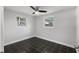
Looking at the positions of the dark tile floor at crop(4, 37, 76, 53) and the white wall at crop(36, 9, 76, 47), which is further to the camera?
the white wall at crop(36, 9, 76, 47)

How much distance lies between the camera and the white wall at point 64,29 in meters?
2.15

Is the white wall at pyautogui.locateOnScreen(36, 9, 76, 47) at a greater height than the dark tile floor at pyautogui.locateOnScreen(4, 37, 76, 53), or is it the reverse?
the white wall at pyautogui.locateOnScreen(36, 9, 76, 47)

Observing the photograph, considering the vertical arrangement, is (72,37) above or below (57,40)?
above

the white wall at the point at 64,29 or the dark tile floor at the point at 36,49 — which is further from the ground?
the white wall at the point at 64,29

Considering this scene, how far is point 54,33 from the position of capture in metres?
2.89

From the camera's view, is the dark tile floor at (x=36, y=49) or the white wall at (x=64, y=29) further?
the white wall at (x=64, y=29)

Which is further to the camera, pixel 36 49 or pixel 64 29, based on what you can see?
pixel 64 29

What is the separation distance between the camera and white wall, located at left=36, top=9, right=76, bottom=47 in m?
2.15

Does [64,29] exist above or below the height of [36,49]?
above

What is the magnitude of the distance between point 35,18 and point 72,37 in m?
2.68

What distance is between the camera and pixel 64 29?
2.48m

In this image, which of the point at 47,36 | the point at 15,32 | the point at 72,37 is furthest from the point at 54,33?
the point at 15,32
